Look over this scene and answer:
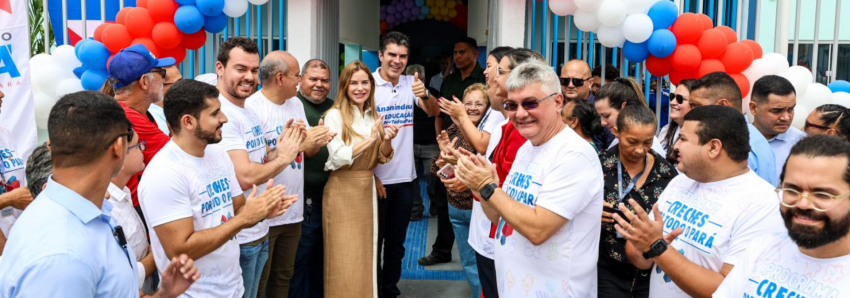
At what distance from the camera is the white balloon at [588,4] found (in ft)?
14.3

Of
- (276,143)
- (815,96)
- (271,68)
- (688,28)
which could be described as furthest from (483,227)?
(815,96)

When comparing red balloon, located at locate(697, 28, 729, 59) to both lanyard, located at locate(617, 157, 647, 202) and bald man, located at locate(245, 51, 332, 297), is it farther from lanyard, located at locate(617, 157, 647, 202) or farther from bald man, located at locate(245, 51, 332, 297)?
bald man, located at locate(245, 51, 332, 297)

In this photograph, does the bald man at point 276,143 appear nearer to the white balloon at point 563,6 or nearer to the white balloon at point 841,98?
the white balloon at point 563,6

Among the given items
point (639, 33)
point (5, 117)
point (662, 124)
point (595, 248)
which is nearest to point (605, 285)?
point (595, 248)

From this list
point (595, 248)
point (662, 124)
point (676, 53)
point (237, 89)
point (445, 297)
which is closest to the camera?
point (595, 248)

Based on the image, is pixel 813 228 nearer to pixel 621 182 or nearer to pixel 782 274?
pixel 782 274

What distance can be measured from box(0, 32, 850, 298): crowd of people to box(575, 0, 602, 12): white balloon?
0.41 meters

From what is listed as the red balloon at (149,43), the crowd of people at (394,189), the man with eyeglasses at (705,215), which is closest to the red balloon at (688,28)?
the crowd of people at (394,189)

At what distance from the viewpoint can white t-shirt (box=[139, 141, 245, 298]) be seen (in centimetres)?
244

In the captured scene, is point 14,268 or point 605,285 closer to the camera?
point 14,268

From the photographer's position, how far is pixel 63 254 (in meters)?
1.51

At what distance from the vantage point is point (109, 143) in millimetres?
1720

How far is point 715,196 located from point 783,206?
0.48 meters

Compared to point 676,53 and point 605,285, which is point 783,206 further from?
point 676,53
